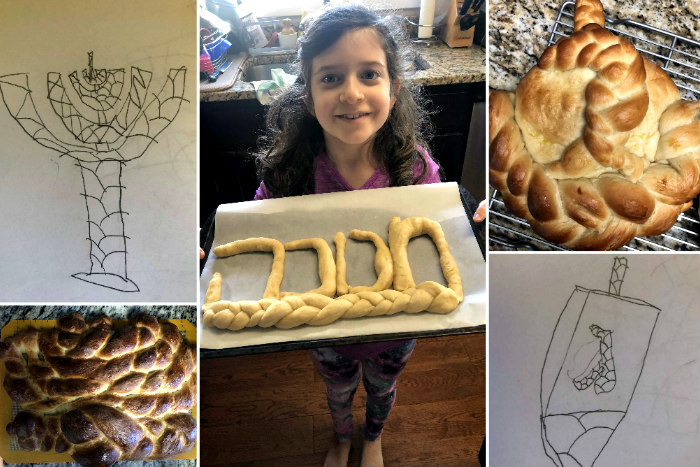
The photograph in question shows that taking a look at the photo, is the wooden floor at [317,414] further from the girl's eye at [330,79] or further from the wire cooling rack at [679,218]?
the girl's eye at [330,79]

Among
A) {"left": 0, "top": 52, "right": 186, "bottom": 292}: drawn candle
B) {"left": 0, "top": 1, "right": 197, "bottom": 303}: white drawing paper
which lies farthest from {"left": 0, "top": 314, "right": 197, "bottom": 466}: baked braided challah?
{"left": 0, "top": 52, "right": 186, "bottom": 292}: drawn candle

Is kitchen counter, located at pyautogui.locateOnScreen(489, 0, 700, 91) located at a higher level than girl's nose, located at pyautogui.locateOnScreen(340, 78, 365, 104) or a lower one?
higher

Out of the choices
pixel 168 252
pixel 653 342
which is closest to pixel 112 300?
pixel 168 252

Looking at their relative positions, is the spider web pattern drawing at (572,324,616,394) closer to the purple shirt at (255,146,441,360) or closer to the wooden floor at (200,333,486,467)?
the wooden floor at (200,333,486,467)

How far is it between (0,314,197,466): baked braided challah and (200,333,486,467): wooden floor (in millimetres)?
145

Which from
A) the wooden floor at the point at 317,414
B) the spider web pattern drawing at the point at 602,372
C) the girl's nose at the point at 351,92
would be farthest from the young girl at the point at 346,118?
the wooden floor at the point at 317,414

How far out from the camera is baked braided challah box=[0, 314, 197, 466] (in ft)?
1.73

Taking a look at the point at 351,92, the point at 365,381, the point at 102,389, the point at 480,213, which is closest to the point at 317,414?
the point at 365,381

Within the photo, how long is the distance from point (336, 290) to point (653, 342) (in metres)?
0.44

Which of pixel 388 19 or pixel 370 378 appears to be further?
pixel 370 378

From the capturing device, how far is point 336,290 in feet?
1.68

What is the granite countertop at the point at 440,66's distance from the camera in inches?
18.5

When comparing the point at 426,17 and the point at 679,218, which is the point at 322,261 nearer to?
the point at 426,17

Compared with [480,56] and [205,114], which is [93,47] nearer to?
[205,114]
